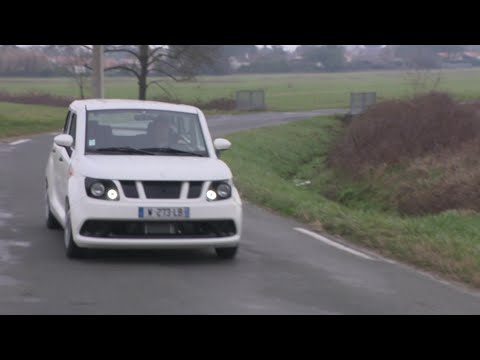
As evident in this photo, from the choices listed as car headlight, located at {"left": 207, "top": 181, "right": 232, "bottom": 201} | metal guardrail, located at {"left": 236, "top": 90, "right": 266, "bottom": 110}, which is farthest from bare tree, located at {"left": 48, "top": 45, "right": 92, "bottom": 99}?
car headlight, located at {"left": 207, "top": 181, "right": 232, "bottom": 201}

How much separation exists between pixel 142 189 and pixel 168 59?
48.3m

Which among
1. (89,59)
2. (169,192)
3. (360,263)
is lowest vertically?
(89,59)

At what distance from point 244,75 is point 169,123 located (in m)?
107

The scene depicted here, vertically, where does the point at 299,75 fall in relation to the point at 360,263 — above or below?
below

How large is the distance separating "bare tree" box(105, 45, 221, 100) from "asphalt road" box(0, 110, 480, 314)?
42.2 meters

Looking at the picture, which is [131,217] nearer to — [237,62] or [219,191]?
[219,191]

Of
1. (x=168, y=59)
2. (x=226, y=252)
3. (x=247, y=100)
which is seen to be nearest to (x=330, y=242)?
(x=226, y=252)

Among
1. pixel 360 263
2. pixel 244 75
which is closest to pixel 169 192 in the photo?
pixel 360 263

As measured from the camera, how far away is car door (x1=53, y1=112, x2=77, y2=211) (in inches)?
431

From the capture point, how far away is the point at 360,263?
35.8 feet

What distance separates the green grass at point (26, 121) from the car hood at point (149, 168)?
969 inches

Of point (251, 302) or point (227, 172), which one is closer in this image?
point (251, 302)
